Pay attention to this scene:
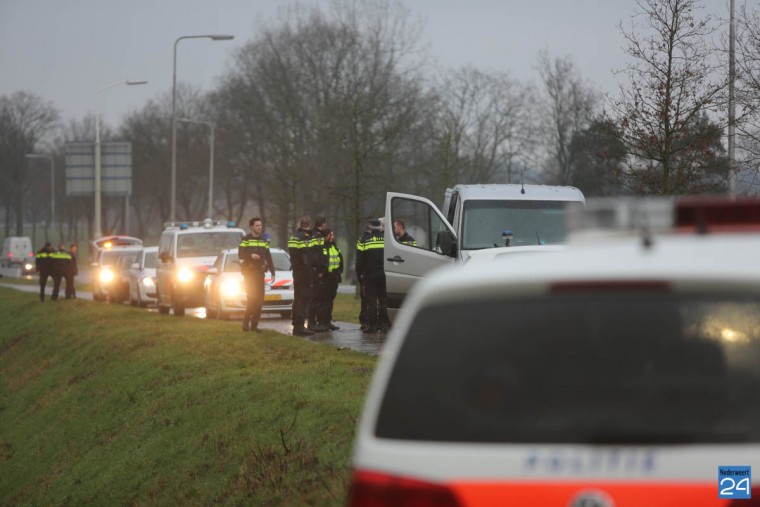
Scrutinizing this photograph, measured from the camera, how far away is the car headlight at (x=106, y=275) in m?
41.8

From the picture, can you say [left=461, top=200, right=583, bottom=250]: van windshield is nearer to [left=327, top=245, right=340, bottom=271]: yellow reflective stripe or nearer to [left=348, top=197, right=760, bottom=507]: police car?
[left=327, top=245, right=340, bottom=271]: yellow reflective stripe

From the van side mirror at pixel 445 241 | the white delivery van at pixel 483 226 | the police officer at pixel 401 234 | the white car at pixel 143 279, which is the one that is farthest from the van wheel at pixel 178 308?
the van side mirror at pixel 445 241

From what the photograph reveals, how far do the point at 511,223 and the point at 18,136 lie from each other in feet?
295

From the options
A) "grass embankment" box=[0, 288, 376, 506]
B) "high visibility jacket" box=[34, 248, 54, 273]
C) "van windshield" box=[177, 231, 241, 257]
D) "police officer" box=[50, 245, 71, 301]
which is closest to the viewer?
"grass embankment" box=[0, 288, 376, 506]

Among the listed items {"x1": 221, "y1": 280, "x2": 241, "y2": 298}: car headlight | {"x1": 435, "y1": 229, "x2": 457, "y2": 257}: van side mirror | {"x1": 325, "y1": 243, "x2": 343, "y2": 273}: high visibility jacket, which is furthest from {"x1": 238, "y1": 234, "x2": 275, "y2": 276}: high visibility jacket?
{"x1": 221, "y1": 280, "x2": 241, "y2": 298}: car headlight

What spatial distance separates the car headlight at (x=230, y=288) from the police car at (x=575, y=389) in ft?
78.1

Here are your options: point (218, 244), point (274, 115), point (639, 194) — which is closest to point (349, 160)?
point (218, 244)

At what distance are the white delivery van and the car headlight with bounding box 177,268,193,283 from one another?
37.7 feet

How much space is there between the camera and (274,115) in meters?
62.4

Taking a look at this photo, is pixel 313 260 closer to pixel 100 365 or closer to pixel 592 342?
pixel 100 365

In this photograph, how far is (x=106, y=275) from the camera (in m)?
42.1

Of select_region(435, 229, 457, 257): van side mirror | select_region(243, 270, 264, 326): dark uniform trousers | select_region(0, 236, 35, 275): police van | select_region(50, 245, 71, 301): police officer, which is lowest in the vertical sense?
select_region(0, 236, 35, 275): police van

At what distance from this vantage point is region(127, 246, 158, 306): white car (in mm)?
36531

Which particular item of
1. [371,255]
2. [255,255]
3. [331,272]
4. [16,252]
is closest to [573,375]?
[255,255]
